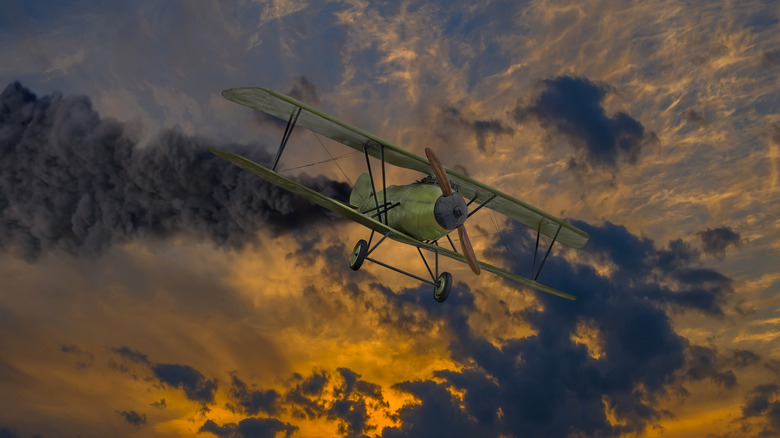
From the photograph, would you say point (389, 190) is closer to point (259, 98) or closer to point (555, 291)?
point (259, 98)

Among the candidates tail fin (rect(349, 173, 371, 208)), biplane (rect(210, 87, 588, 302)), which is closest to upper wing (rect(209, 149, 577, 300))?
biplane (rect(210, 87, 588, 302))

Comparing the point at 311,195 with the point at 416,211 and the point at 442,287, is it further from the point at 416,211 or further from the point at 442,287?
the point at 442,287

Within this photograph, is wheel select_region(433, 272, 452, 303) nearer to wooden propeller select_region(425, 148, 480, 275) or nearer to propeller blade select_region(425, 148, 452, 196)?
wooden propeller select_region(425, 148, 480, 275)

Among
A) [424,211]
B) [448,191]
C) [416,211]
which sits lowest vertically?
[424,211]

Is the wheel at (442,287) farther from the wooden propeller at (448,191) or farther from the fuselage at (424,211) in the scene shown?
the fuselage at (424,211)

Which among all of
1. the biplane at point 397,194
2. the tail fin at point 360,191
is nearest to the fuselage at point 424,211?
the biplane at point 397,194

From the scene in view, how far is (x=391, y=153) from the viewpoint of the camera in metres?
28.2

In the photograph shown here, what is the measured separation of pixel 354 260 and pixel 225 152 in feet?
27.9

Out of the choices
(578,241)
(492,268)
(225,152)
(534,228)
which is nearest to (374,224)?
(225,152)

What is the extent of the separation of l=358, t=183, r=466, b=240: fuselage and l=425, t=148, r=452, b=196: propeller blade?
363mm

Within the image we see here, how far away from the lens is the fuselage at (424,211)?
25.6 m

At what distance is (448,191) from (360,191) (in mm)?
10494

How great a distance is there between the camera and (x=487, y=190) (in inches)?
1201

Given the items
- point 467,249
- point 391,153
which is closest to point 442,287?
point 467,249
